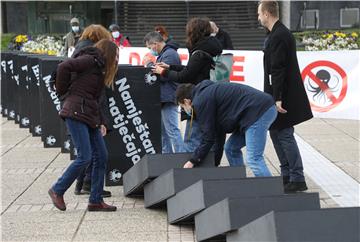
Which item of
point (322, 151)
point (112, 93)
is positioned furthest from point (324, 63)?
point (112, 93)

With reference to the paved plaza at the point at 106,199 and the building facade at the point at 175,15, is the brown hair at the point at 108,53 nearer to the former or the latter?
the paved plaza at the point at 106,199

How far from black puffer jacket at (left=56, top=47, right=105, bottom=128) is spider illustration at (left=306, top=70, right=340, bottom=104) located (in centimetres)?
725

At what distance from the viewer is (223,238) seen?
5.53 metres

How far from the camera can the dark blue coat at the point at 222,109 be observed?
6082 mm

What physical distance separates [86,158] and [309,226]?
2.67 m

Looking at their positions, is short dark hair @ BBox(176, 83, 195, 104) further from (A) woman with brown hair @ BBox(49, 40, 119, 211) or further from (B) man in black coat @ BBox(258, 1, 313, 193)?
(B) man in black coat @ BBox(258, 1, 313, 193)

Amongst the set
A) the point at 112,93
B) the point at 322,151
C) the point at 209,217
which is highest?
the point at 112,93

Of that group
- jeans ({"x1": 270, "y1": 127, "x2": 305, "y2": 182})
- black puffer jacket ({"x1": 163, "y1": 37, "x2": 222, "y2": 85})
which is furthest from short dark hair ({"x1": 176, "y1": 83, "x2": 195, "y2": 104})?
jeans ({"x1": 270, "y1": 127, "x2": 305, "y2": 182})

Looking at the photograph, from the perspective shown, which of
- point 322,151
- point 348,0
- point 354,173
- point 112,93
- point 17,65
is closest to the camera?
point 112,93

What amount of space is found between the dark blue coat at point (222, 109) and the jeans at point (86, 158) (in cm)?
104

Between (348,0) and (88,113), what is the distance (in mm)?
26803

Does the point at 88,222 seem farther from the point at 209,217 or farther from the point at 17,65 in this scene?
the point at 17,65

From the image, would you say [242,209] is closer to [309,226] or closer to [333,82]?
[309,226]

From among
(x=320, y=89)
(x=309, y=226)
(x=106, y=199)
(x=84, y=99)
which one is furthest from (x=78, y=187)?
(x=320, y=89)
